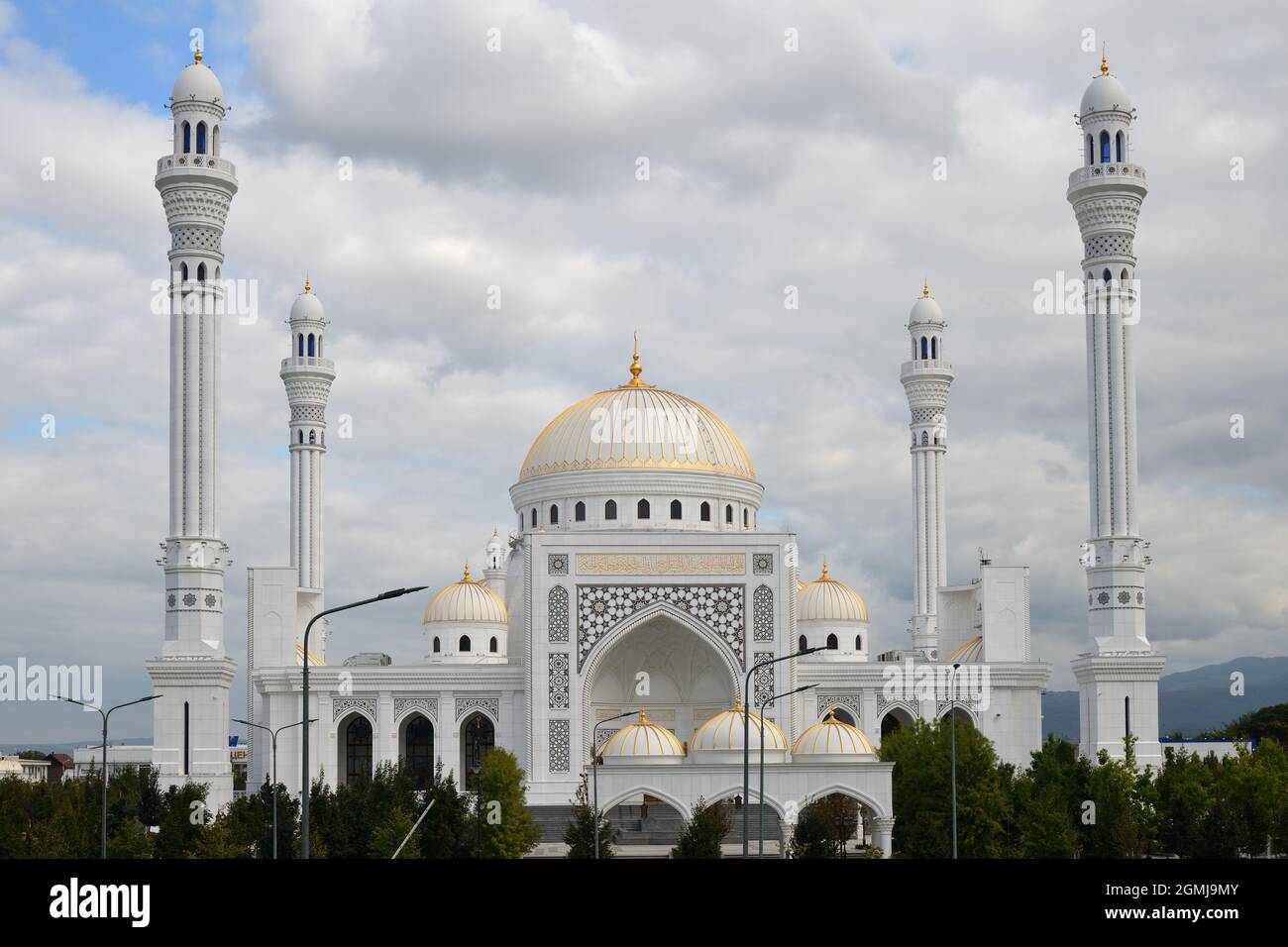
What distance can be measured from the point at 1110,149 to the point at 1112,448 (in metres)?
9.68

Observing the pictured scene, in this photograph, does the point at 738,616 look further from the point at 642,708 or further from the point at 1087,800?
the point at 1087,800

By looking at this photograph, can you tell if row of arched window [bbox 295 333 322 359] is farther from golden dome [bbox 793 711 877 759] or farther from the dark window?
golden dome [bbox 793 711 877 759]

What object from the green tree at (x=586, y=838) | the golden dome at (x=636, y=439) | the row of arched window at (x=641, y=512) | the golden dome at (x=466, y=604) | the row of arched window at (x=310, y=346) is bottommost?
the green tree at (x=586, y=838)

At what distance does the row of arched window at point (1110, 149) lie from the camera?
195 feet

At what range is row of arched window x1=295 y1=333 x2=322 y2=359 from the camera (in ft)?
234

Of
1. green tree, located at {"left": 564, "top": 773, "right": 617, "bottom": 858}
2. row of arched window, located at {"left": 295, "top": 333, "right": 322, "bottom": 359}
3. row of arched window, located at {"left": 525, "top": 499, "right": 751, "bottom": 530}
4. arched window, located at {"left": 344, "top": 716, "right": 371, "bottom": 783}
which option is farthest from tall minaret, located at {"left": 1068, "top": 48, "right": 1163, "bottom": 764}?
row of arched window, located at {"left": 295, "top": 333, "right": 322, "bottom": 359}

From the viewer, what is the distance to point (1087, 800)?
154ft

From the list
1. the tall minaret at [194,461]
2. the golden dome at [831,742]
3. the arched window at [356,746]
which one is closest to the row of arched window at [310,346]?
the tall minaret at [194,461]

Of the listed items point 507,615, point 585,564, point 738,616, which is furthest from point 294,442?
point 738,616

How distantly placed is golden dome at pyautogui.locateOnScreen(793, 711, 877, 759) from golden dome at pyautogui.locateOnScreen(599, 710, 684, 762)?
348cm

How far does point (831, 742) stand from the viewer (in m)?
50.8

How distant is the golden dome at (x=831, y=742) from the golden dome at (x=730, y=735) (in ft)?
3.02

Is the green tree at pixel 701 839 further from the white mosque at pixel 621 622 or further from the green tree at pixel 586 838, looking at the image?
the white mosque at pixel 621 622
